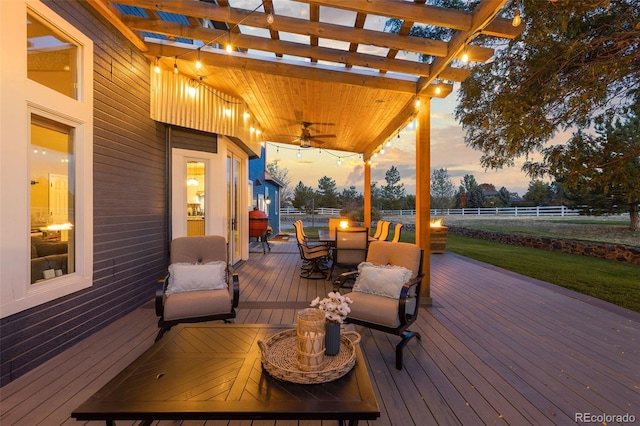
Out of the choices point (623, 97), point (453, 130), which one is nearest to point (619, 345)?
point (623, 97)

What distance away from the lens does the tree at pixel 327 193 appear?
3095cm

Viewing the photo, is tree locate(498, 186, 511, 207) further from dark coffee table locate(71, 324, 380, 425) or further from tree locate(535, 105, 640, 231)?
dark coffee table locate(71, 324, 380, 425)

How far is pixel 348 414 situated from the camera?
4.33 ft

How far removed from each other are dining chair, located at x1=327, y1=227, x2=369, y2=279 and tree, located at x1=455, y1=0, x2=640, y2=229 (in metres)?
2.62

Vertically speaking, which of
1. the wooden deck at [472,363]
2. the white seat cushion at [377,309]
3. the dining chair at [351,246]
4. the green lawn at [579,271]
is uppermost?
the dining chair at [351,246]

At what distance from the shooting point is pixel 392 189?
3281 centimetres

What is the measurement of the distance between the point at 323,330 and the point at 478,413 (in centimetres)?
127

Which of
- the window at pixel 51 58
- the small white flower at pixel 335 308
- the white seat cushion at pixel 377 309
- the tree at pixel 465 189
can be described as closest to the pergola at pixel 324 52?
the window at pixel 51 58

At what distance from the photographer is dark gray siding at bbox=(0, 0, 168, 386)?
2529 millimetres

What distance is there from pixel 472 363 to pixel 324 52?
399cm

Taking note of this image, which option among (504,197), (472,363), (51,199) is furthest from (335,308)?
(504,197)

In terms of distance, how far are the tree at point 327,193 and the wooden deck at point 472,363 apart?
86.7 ft

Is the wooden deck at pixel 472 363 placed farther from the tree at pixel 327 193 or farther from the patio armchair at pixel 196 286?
the tree at pixel 327 193

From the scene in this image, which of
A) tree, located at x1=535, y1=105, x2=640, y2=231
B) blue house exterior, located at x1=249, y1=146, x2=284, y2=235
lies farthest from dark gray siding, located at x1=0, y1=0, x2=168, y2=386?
blue house exterior, located at x1=249, y1=146, x2=284, y2=235
